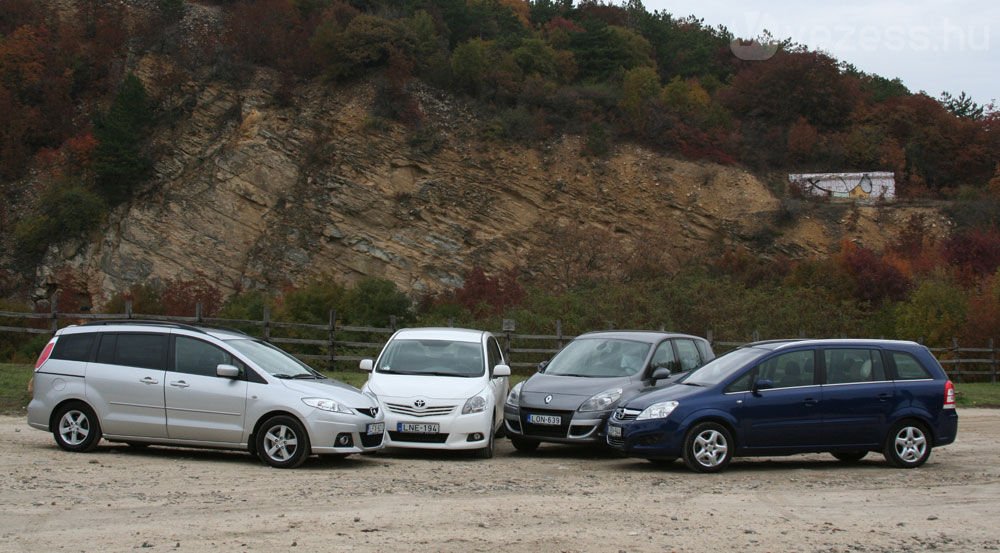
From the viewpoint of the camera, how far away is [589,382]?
13.8 m

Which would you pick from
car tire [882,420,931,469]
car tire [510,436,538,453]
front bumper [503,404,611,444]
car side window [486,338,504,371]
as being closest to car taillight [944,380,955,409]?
car tire [882,420,931,469]

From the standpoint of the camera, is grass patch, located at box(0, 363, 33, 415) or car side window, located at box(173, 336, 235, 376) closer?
car side window, located at box(173, 336, 235, 376)

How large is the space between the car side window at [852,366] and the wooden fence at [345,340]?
1309 cm

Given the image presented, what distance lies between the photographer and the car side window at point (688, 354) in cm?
1502

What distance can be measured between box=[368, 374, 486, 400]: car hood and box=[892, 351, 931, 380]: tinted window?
5.27m

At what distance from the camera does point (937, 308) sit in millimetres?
40219

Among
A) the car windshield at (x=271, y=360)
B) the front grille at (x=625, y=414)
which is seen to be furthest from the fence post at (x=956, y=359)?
the car windshield at (x=271, y=360)

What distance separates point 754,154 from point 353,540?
4583 cm

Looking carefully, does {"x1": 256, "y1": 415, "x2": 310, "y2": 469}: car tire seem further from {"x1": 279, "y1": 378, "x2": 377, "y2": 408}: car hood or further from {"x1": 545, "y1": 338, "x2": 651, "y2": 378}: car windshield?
{"x1": 545, "y1": 338, "x2": 651, "y2": 378}: car windshield

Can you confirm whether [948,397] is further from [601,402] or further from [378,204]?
[378,204]

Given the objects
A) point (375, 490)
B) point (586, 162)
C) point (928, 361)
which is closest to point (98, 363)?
point (375, 490)

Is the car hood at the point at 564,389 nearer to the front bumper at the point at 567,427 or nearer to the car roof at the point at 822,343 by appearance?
the front bumper at the point at 567,427

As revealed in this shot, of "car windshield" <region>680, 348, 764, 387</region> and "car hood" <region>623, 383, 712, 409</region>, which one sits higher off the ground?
"car windshield" <region>680, 348, 764, 387</region>

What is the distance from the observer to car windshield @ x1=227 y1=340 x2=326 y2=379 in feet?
40.2
